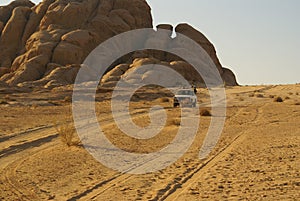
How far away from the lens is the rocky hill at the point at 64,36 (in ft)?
213

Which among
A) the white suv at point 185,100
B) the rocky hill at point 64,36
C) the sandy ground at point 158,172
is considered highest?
Result: the rocky hill at point 64,36

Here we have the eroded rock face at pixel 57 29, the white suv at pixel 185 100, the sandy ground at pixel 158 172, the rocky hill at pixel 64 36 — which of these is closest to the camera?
the sandy ground at pixel 158 172

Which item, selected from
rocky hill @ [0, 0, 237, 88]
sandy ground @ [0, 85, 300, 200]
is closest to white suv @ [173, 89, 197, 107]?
sandy ground @ [0, 85, 300, 200]

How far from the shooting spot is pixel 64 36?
70.4 metres

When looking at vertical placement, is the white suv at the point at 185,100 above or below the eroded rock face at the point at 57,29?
below

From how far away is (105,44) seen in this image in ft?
238

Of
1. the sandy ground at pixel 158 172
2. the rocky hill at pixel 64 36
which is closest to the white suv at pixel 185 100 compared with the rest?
the sandy ground at pixel 158 172

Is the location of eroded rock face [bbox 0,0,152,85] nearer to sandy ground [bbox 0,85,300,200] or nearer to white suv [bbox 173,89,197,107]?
white suv [bbox 173,89,197,107]

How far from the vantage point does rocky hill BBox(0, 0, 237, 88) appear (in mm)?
64875

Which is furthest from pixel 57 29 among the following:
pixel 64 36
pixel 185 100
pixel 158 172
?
pixel 158 172

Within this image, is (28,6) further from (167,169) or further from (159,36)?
A: (167,169)

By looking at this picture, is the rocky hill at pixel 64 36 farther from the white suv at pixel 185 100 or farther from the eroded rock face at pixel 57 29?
the white suv at pixel 185 100

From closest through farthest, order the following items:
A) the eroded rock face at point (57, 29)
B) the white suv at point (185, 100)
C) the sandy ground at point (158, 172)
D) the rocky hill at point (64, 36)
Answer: the sandy ground at point (158, 172)
the white suv at point (185, 100)
the rocky hill at point (64, 36)
the eroded rock face at point (57, 29)

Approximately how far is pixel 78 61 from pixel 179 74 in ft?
54.1
